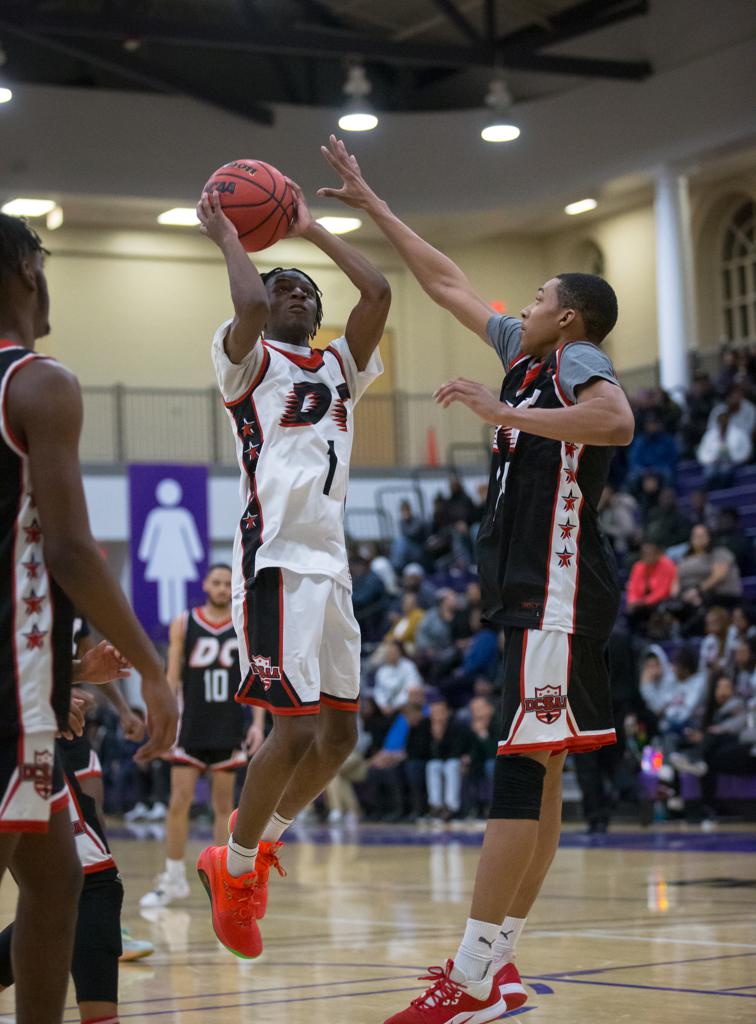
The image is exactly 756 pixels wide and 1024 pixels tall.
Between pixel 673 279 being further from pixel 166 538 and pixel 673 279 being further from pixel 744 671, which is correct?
pixel 166 538

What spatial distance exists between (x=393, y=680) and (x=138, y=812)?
3987 mm

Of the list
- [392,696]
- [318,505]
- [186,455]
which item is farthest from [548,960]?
[186,455]

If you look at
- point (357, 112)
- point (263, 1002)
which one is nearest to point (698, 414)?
point (357, 112)

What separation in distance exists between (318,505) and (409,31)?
1996 cm

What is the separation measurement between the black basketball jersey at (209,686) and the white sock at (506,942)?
4.99 m

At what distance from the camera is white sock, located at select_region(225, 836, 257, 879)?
15.6ft

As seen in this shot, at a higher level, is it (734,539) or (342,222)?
(342,222)

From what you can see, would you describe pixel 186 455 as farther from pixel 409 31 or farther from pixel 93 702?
pixel 93 702

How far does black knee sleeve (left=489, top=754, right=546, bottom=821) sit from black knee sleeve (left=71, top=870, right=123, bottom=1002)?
107cm

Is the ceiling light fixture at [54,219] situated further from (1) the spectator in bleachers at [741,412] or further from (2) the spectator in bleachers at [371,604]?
(1) the spectator in bleachers at [741,412]

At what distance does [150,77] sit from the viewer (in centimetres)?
2073

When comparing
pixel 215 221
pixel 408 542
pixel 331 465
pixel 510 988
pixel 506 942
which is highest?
pixel 215 221

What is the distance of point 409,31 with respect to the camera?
23.4 metres

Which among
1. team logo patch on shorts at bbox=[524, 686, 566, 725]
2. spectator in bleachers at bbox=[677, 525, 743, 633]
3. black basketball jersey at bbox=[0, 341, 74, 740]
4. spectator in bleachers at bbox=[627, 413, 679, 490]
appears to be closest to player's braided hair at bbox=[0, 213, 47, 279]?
black basketball jersey at bbox=[0, 341, 74, 740]
